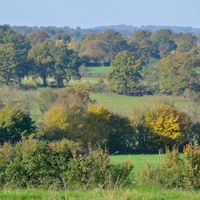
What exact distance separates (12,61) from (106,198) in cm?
9058

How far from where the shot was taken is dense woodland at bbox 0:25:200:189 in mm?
23281

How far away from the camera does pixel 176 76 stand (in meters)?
89.9

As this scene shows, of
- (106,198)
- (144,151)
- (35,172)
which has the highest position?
(106,198)

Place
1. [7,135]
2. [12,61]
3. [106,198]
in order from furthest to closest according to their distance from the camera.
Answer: [12,61] < [7,135] < [106,198]

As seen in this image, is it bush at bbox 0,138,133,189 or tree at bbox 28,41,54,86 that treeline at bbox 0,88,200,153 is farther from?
tree at bbox 28,41,54,86

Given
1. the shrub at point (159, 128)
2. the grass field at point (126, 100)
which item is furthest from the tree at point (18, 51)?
the shrub at point (159, 128)

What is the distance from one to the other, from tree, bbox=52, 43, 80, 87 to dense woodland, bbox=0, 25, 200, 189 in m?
0.16

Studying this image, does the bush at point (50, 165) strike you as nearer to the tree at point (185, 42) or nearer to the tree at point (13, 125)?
the tree at point (13, 125)

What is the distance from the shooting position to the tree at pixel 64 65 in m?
97.4

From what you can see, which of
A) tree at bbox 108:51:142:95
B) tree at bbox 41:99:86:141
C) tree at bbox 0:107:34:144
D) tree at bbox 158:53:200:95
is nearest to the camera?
tree at bbox 0:107:34:144

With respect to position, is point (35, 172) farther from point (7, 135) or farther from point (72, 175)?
point (7, 135)

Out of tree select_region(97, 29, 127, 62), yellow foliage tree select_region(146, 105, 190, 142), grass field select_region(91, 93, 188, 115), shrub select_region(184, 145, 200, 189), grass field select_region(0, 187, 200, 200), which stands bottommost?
grass field select_region(91, 93, 188, 115)

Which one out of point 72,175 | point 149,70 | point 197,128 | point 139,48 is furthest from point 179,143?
point 139,48

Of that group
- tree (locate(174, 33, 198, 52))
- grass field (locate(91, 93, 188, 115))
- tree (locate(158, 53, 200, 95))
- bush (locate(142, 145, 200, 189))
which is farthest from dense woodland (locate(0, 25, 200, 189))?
grass field (locate(91, 93, 188, 115))
